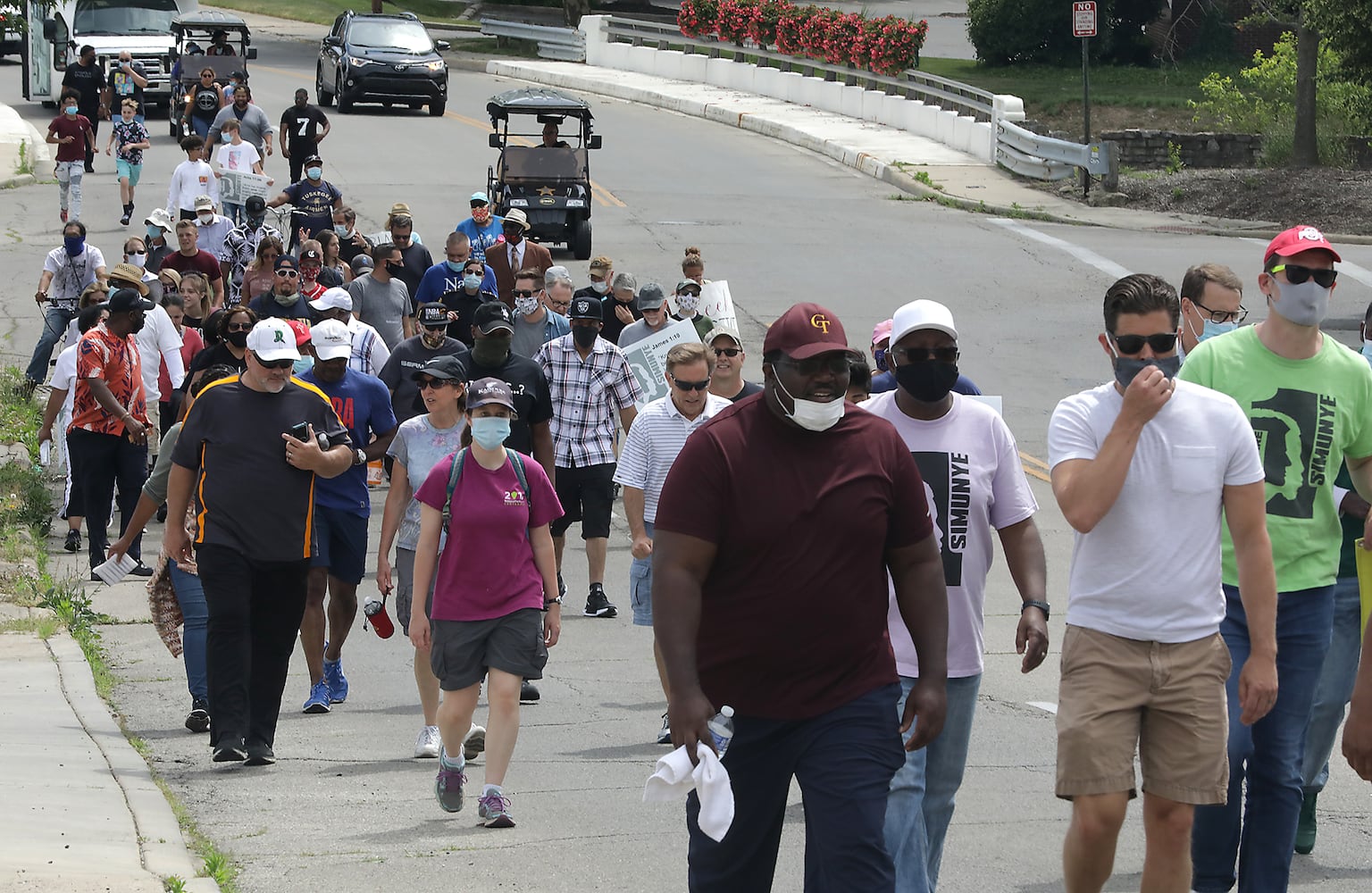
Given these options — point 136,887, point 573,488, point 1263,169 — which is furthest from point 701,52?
point 136,887

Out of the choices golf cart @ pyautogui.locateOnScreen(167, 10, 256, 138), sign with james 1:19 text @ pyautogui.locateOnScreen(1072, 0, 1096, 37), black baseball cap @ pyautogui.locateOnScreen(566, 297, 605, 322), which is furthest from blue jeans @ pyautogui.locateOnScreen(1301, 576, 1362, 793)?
golf cart @ pyautogui.locateOnScreen(167, 10, 256, 138)

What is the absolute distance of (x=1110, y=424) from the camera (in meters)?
5.54

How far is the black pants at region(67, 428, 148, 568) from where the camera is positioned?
13.4 metres

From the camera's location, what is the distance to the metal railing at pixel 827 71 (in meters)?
35.2

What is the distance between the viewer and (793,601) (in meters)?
4.93

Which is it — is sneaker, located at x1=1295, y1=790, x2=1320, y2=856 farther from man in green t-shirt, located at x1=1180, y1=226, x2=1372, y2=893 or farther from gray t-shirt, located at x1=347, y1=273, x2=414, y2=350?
gray t-shirt, located at x1=347, y1=273, x2=414, y2=350

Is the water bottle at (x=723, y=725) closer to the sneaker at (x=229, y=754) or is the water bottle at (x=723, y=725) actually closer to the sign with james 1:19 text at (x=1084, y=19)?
the sneaker at (x=229, y=754)

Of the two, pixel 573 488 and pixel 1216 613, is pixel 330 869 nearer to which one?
pixel 1216 613

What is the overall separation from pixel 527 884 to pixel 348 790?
5.75 ft

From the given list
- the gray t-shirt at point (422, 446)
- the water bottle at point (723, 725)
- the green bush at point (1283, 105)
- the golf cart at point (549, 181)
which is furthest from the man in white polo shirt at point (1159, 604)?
the green bush at point (1283, 105)

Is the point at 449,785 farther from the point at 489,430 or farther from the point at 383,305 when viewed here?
the point at 383,305

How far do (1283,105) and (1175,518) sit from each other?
31558mm

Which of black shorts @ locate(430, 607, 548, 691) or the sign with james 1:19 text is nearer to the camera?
black shorts @ locate(430, 607, 548, 691)

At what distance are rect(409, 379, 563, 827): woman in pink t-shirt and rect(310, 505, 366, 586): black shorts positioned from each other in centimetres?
193
